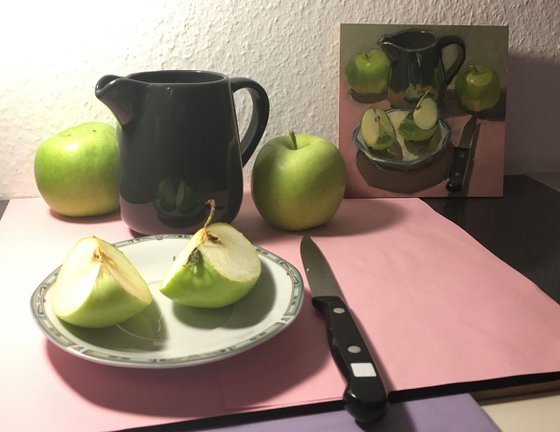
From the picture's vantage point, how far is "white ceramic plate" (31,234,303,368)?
1.37 ft

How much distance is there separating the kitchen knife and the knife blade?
0.30m

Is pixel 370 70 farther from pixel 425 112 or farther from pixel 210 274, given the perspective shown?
pixel 210 274

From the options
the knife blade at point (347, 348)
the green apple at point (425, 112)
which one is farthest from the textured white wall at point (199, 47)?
the knife blade at point (347, 348)

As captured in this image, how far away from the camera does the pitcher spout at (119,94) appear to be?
60 centimetres

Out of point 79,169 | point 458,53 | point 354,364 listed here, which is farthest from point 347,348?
point 458,53

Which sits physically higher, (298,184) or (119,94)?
(119,94)

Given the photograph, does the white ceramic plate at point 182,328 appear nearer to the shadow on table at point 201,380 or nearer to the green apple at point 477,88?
the shadow on table at point 201,380

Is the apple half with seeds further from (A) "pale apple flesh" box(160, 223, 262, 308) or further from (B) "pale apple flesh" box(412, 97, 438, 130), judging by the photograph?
(A) "pale apple flesh" box(160, 223, 262, 308)

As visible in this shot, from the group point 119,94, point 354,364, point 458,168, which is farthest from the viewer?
point 458,168

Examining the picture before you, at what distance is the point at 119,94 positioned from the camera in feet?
1.98

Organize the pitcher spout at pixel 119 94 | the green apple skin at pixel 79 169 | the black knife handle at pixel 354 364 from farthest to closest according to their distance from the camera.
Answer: the green apple skin at pixel 79 169 → the pitcher spout at pixel 119 94 → the black knife handle at pixel 354 364

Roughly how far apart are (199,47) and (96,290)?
431mm

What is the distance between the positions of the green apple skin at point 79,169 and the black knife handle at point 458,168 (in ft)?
1.40

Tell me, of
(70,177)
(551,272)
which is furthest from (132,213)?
(551,272)
